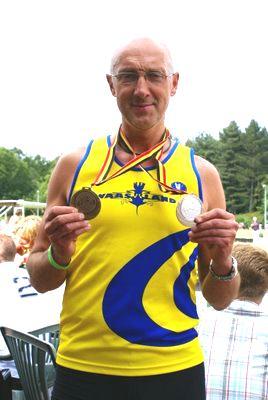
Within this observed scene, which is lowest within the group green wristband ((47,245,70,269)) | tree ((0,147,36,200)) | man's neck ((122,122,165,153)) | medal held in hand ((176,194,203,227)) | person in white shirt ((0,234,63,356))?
person in white shirt ((0,234,63,356))

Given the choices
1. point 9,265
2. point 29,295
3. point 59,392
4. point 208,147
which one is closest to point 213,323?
point 59,392

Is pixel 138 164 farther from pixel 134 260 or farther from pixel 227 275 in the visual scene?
pixel 227 275

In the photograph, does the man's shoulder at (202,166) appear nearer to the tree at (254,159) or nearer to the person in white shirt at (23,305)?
the person in white shirt at (23,305)

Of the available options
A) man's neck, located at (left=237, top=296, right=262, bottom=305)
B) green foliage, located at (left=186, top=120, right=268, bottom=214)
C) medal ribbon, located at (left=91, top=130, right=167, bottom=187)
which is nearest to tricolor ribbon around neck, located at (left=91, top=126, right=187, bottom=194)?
medal ribbon, located at (left=91, top=130, right=167, bottom=187)

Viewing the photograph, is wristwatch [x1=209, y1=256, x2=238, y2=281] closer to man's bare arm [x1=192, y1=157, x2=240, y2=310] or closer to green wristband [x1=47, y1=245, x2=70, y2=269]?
man's bare arm [x1=192, y1=157, x2=240, y2=310]

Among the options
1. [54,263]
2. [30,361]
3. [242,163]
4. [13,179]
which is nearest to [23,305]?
[30,361]

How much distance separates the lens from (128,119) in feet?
5.81

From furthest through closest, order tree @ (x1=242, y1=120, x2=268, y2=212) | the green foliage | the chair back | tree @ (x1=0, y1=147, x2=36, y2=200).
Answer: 1. tree @ (x1=0, y1=147, x2=36, y2=200)
2. the green foliage
3. tree @ (x1=242, y1=120, x2=268, y2=212)
4. the chair back

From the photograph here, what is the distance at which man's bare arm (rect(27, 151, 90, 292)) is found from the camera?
1.51 m

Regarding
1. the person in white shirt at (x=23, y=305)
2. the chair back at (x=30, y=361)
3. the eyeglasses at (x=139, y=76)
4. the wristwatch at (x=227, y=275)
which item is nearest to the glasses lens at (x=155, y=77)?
the eyeglasses at (x=139, y=76)

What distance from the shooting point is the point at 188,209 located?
161cm

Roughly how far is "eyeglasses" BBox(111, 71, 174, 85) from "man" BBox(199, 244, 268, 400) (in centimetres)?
151

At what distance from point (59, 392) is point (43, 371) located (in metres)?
1.68

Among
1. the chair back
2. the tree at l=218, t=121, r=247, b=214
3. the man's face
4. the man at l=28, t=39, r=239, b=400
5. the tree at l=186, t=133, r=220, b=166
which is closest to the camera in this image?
the man at l=28, t=39, r=239, b=400
